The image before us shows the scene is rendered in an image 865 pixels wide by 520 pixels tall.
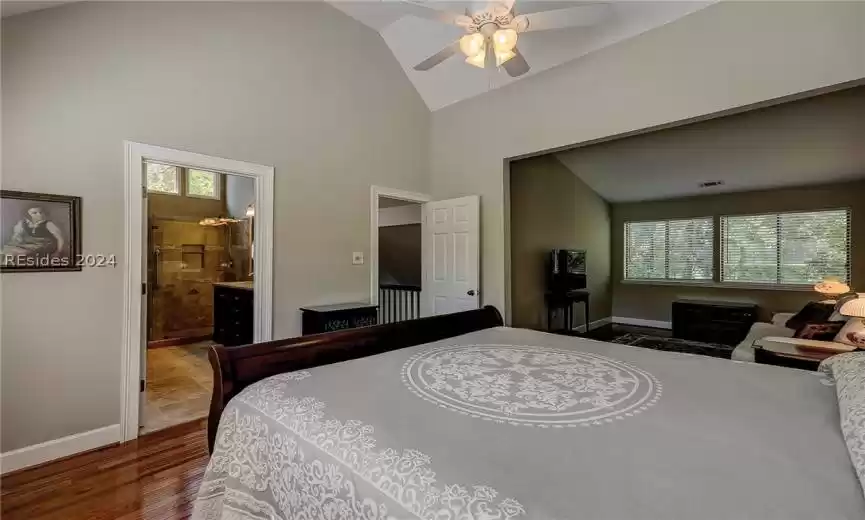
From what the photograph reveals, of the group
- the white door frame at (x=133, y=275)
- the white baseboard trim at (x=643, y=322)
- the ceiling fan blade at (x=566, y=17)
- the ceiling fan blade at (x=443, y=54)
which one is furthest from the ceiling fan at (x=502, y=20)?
the white baseboard trim at (x=643, y=322)

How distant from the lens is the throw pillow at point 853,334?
227 centimetres

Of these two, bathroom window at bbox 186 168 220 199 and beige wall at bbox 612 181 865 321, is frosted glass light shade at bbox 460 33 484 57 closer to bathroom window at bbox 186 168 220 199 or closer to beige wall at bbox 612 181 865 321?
bathroom window at bbox 186 168 220 199

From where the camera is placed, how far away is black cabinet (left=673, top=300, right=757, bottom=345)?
214 inches

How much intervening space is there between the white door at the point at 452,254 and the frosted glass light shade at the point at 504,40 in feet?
5.60

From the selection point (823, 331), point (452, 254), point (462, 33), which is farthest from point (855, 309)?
point (462, 33)

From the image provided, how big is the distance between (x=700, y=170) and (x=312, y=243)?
526 cm

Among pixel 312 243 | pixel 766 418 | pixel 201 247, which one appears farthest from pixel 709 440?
pixel 201 247

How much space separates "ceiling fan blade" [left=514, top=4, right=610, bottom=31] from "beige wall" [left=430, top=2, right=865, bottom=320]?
0.95 metres

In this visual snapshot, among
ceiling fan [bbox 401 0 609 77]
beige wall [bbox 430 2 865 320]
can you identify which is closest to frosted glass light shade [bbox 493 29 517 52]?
ceiling fan [bbox 401 0 609 77]

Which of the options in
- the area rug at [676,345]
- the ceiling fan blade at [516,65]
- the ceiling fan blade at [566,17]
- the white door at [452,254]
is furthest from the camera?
the area rug at [676,345]

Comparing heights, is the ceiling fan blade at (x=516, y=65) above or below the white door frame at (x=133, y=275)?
above

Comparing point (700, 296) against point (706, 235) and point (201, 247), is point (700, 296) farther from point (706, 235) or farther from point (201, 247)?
point (201, 247)

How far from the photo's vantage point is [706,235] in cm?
641

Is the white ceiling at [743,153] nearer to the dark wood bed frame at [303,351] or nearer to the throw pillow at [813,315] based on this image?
the throw pillow at [813,315]
